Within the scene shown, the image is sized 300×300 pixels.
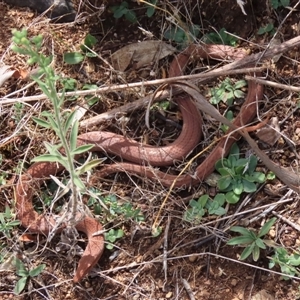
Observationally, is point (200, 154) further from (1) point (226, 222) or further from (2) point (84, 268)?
(2) point (84, 268)

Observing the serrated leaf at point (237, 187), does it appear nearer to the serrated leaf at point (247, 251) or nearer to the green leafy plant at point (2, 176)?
the serrated leaf at point (247, 251)

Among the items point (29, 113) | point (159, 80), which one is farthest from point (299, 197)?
point (29, 113)

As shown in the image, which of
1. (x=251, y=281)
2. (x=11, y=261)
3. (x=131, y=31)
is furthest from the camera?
(x=131, y=31)

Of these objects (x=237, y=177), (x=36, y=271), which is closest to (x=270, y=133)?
(x=237, y=177)

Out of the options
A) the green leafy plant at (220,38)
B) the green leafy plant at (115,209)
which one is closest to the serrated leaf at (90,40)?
the green leafy plant at (220,38)

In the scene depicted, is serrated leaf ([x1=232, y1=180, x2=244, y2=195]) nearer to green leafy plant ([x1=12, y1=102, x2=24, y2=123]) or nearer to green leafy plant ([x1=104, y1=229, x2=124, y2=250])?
green leafy plant ([x1=104, y1=229, x2=124, y2=250])

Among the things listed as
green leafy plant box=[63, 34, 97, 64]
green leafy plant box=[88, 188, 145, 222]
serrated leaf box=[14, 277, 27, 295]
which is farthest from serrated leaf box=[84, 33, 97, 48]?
serrated leaf box=[14, 277, 27, 295]

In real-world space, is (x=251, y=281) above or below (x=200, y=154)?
below
